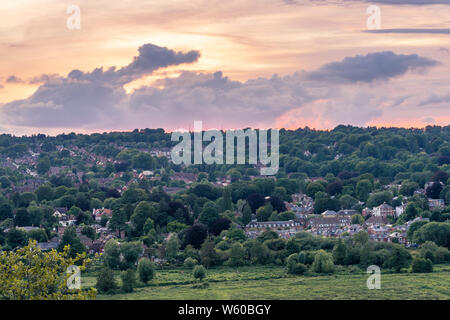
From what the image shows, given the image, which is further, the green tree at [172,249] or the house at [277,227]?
the house at [277,227]

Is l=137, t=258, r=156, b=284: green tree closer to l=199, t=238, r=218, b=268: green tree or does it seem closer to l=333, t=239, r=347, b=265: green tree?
l=199, t=238, r=218, b=268: green tree

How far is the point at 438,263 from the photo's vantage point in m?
48.5

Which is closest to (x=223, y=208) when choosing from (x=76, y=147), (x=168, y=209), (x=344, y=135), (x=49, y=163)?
(x=168, y=209)

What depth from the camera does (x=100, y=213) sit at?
7756 cm

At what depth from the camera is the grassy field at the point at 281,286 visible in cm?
3778

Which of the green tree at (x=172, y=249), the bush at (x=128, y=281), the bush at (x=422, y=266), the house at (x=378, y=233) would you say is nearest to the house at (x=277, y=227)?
the house at (x=378, y=233)

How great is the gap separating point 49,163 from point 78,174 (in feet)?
34.4

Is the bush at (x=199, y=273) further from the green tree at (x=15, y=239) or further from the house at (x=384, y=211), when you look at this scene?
the house at (x=384, y=211)

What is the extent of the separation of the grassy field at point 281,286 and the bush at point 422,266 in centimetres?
58

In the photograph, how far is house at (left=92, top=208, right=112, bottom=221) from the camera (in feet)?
246
